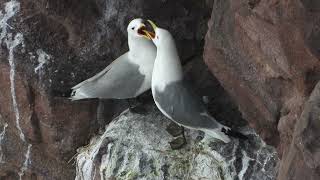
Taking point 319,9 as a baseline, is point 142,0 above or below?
below

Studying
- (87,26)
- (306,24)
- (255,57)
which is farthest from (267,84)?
(87,26)

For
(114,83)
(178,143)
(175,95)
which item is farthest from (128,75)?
(178,143)

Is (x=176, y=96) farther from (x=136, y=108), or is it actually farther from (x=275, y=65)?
(x=275, y=65)

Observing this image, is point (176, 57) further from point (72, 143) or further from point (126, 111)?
point (72, 143)

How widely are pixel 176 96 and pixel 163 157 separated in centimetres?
48

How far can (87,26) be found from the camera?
453 cm

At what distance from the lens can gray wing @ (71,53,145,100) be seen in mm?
4305

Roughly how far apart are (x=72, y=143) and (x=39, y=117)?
1.08 feet

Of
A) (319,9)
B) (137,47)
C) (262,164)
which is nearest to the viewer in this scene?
(319,9)

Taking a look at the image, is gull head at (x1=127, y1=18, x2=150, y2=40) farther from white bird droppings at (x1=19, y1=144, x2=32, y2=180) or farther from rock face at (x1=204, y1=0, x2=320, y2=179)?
white bird droppings at (x1=19, y1=144, x2=32, y2=180)

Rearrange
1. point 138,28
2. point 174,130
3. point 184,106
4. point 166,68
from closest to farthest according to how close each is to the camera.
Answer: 1. point 184,106
2. point 166,68
3. point 138,28
4. point 174,130

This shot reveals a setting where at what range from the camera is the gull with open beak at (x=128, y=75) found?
14.1 feet

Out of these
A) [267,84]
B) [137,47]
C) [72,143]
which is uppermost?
[267,84]

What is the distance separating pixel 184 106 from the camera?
3910mm
